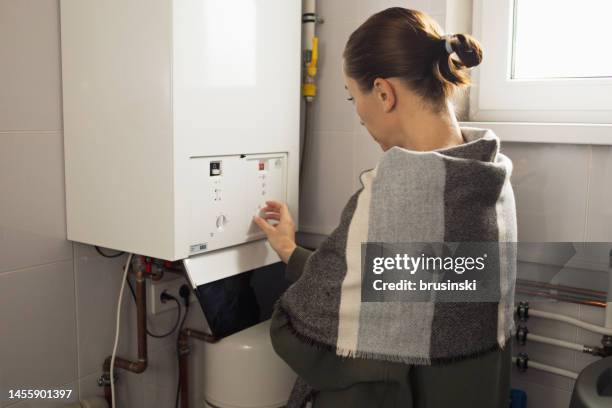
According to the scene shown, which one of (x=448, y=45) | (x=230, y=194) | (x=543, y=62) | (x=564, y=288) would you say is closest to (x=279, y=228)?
(x=230, y=194)

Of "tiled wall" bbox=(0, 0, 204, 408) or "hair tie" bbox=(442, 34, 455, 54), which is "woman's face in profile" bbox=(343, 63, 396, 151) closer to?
"hair tie" bbox=(442, 34, 455, 54)

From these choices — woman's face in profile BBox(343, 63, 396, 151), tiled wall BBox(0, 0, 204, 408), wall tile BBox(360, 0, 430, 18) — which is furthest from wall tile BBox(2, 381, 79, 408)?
wall tile BBox(360, 0, 430, 18)

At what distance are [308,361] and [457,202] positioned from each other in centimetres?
37

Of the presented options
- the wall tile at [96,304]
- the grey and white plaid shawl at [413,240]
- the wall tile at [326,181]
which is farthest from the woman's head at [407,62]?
the wall tile at [96,304]

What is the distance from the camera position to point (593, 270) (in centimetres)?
136

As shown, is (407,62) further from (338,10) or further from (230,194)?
(338,10)

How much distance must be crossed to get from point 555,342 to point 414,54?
0.75m

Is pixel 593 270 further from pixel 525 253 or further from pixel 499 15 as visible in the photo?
pixel 499 15

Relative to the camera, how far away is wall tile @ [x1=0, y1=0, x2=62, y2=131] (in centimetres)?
119

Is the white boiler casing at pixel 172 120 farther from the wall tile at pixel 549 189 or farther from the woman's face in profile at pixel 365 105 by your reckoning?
the wall tile at pixel 549 189

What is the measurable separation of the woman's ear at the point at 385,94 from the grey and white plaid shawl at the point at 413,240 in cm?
13

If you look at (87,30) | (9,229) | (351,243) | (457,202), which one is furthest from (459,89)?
(9,229)

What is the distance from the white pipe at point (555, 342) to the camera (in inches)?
53.0

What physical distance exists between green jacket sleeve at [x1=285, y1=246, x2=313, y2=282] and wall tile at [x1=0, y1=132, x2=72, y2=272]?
49 centimetres
